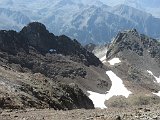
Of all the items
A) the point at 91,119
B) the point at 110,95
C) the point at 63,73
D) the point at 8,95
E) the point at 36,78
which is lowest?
the point at 91,119

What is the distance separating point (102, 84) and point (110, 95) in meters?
15.6

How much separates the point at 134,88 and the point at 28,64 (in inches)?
1905

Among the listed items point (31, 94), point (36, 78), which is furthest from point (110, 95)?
point (31, 94)

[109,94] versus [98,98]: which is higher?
[109,94]

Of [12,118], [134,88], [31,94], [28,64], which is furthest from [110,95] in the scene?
[12,118]

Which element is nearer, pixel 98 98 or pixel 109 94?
pixel 98 98

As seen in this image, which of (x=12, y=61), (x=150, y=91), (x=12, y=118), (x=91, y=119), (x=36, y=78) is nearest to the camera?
(x=91, y=119)

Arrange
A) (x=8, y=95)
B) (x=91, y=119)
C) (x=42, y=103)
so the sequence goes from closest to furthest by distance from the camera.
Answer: (x=91, y=119) → (x=8, y=95) → (x=42, y=103)

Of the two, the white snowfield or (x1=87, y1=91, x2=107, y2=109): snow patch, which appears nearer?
(x1=87, y1=91, x2=107, y2=109): snow patch

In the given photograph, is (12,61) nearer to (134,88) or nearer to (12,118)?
(134,88)

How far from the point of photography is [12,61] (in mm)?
177250

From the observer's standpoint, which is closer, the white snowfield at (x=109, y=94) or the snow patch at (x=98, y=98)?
the snow patch at (x=98, y=98)

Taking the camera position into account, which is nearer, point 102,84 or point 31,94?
point 31,94

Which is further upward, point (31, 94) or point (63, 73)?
point (63, 73)
